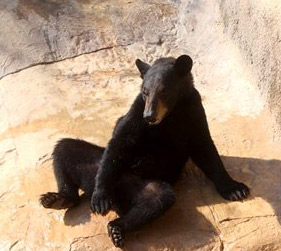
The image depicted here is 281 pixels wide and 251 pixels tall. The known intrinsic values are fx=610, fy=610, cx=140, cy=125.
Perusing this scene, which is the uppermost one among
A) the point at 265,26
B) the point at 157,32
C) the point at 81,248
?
the point at 265,26

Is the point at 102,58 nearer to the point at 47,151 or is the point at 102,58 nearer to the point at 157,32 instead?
the point at 157,32

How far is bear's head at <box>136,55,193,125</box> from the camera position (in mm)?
4520

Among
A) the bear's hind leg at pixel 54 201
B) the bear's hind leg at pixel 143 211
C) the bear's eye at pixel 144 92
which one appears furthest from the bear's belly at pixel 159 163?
the bear's hind leg at pixel 54 201

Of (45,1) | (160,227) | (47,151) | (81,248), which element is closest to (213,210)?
(160,227)

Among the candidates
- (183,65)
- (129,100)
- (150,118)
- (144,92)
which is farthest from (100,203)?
(129,100)

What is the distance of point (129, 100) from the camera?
20.9 feet

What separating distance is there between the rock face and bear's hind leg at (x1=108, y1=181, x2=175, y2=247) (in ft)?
0.55

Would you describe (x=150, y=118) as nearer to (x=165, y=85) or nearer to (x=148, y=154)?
(x=165, y=85)

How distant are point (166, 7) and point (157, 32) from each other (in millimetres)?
431

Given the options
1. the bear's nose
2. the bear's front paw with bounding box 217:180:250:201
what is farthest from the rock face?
→ the bear's nose

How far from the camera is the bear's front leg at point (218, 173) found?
15.7 feet

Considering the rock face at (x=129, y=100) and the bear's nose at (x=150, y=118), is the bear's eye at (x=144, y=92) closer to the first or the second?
the bear's nose at (x=150, y=118)

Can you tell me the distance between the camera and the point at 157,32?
725 cm

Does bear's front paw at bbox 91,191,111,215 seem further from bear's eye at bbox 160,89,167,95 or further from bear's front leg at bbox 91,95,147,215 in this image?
bear's eye at bbox 160,89,167,95
